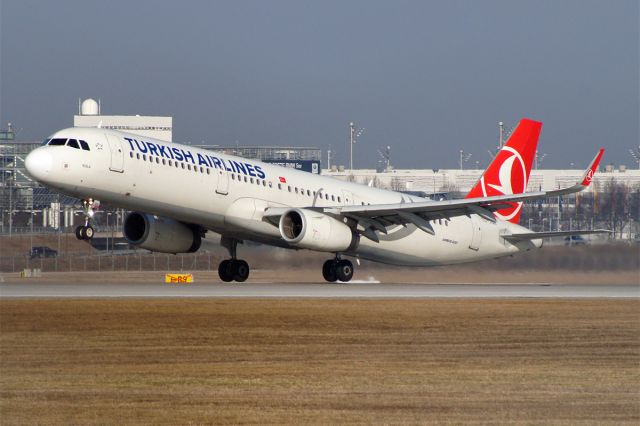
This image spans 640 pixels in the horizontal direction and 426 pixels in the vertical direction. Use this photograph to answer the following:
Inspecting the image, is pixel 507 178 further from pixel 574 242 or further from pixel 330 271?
pixel 330 271

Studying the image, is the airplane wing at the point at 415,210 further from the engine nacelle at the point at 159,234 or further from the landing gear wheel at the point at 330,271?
the engine nacelle at the point at 159,234

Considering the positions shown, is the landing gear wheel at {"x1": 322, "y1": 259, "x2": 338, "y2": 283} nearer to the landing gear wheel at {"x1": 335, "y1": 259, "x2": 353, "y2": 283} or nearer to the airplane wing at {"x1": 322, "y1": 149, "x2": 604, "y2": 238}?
the landing gear wheel at {"x1": 335, "y1": 259, "x2": 353, "y2": 283}

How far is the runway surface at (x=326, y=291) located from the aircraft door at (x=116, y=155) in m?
3.67

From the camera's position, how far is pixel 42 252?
69.4m

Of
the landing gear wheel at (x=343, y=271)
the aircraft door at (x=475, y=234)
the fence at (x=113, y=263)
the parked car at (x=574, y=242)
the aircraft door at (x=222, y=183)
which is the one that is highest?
the aircraft door at (x=222, y=183)

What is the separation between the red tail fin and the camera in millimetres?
45094

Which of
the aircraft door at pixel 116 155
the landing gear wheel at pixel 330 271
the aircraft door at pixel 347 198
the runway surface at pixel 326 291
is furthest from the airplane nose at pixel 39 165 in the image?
the aircraft door at pixel 347 198

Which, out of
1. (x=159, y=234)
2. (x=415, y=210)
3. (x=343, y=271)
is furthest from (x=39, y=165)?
(x=415, y=210)

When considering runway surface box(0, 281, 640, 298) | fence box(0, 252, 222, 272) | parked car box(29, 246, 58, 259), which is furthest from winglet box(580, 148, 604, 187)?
parked car box(29, 246, 58, 259)

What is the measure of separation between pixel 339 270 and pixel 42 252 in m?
34.9

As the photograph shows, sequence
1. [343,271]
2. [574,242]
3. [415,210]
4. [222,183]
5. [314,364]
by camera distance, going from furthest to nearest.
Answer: [574,242]
[343,271]
[415,210]
[222,183]
[314,364]

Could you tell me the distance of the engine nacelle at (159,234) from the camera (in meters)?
38.9

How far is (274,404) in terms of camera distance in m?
14.0

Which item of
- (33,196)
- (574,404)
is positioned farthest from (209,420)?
(33,196)
